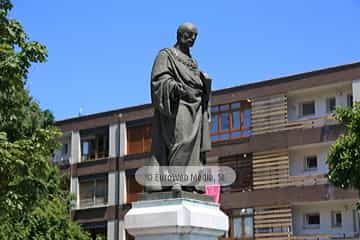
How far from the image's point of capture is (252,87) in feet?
136

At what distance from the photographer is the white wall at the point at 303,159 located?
3856 centimetres

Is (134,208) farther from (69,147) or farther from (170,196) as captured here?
(69,147)

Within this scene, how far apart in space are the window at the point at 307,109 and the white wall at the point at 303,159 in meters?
2.00

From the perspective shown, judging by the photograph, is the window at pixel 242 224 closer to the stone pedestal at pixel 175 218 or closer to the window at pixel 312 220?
the window at pixel 312 220

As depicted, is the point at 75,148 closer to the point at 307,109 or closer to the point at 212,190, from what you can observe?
the point at 307,109

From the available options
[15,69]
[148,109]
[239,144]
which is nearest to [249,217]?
[239,144]

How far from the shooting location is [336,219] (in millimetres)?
38188

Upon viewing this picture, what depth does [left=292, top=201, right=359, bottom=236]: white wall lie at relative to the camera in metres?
37.5

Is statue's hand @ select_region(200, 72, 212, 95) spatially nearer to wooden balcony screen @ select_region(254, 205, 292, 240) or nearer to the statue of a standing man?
the statue of a standing man

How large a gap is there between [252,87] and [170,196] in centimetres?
3238

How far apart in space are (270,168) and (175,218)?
103ft

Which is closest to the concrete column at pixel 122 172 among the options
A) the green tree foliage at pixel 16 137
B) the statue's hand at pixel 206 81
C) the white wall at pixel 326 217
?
the white wall at pixel 326 217

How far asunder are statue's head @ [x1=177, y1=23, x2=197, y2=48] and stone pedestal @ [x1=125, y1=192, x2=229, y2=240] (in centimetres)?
217

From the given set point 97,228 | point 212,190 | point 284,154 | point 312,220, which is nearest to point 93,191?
point 97,228
